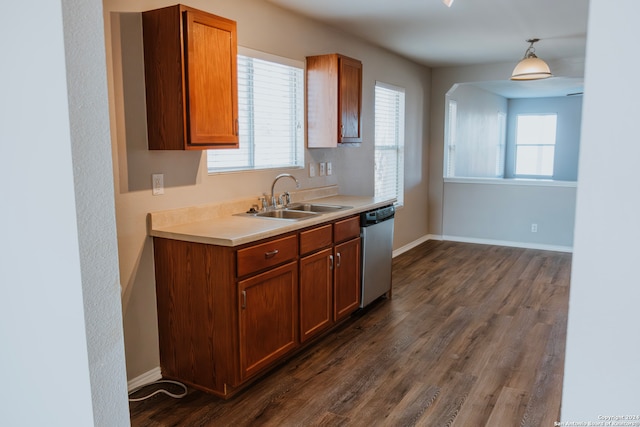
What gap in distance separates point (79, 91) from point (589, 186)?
1.16 m

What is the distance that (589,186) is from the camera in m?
0.78

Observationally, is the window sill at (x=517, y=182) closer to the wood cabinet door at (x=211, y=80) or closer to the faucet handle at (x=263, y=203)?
the faucet handle at (x=263, y=203)

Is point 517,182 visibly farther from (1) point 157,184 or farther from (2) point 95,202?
(2) point 95,202

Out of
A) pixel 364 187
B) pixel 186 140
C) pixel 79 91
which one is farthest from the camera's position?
pixel 364 187

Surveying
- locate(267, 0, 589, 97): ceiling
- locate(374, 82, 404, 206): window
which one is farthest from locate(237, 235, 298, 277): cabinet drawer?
locate(374, 82, 404, 206): window

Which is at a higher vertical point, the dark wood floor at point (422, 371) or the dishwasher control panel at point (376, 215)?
the dishwasher control panel at point (376, 215)

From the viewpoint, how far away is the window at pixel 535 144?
11.2 m

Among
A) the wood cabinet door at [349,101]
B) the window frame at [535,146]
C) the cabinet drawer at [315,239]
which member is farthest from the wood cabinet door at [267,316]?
the window frame at [535,146]

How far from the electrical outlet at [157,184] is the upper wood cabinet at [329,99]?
1.62 meters

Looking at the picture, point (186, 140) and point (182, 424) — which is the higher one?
point (186, 140)

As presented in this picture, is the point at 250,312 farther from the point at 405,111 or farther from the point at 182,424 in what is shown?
the point at 405,111

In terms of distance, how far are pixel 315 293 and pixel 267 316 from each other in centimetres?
56

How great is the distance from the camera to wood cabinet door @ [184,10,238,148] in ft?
8.73

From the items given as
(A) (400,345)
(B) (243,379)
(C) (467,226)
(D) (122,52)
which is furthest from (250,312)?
(C) (467,226)
